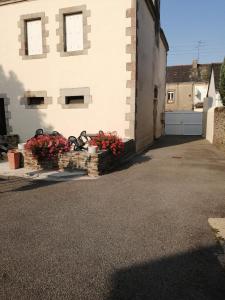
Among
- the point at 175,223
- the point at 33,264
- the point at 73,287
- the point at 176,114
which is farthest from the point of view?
the point at 176,114

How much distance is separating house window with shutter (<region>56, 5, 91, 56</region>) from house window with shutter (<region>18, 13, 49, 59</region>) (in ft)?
2.64

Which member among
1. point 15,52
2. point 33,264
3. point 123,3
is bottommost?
point 33,264

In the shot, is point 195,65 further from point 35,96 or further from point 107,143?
point 107,143

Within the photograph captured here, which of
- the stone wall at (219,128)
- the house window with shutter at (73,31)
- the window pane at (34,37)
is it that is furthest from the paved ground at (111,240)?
the window pane at (34,37)

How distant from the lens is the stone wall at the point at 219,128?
13220mm

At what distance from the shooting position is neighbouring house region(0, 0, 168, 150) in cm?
1108

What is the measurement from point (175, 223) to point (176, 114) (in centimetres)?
2036

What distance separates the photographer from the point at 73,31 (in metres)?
11.7

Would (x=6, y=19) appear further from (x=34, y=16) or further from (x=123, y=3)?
(x=123, y=3)

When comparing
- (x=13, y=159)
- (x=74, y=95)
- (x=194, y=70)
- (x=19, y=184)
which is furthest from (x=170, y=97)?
(x=19, y=184)

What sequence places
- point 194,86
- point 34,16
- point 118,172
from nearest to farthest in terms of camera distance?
point 118,172 → point 34,16 → point 194,86

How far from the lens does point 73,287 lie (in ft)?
9.99

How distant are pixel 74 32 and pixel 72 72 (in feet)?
5.72

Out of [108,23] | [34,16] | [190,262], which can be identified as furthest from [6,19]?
[190,262]
